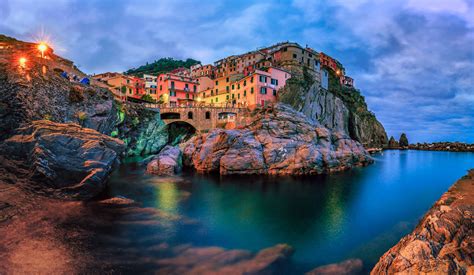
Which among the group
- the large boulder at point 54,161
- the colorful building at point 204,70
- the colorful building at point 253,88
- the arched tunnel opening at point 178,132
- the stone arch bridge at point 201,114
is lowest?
the large boulder at point 54,161

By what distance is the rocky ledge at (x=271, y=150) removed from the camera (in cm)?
3434

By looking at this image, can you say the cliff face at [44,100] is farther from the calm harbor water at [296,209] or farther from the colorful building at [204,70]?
the colorful building at [204,70]

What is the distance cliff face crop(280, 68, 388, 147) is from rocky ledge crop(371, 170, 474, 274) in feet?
158

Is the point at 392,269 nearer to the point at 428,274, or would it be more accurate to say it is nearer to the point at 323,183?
the point at 428,274

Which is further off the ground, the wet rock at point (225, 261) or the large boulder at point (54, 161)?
the large boulder at point (54, 161)

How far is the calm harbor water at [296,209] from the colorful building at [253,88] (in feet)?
83.7

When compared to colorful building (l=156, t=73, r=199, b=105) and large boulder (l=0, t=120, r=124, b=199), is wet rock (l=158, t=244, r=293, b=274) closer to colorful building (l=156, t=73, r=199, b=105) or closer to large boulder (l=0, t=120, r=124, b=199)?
large boulder (l=0, t=120, r=124, b=199)

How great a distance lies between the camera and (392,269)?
26.6ft

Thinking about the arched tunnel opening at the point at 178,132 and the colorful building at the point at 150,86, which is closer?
the arched tunnel opening at the point at 178,132

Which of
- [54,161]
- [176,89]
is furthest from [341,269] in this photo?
[176,89]

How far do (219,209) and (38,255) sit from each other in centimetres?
1148

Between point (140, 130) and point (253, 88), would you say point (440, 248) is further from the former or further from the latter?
point (140, 130)

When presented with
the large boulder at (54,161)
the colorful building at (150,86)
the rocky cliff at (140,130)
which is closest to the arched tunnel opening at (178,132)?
the rocky cliff at (140,130)

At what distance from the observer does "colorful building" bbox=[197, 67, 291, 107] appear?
52.9 m
